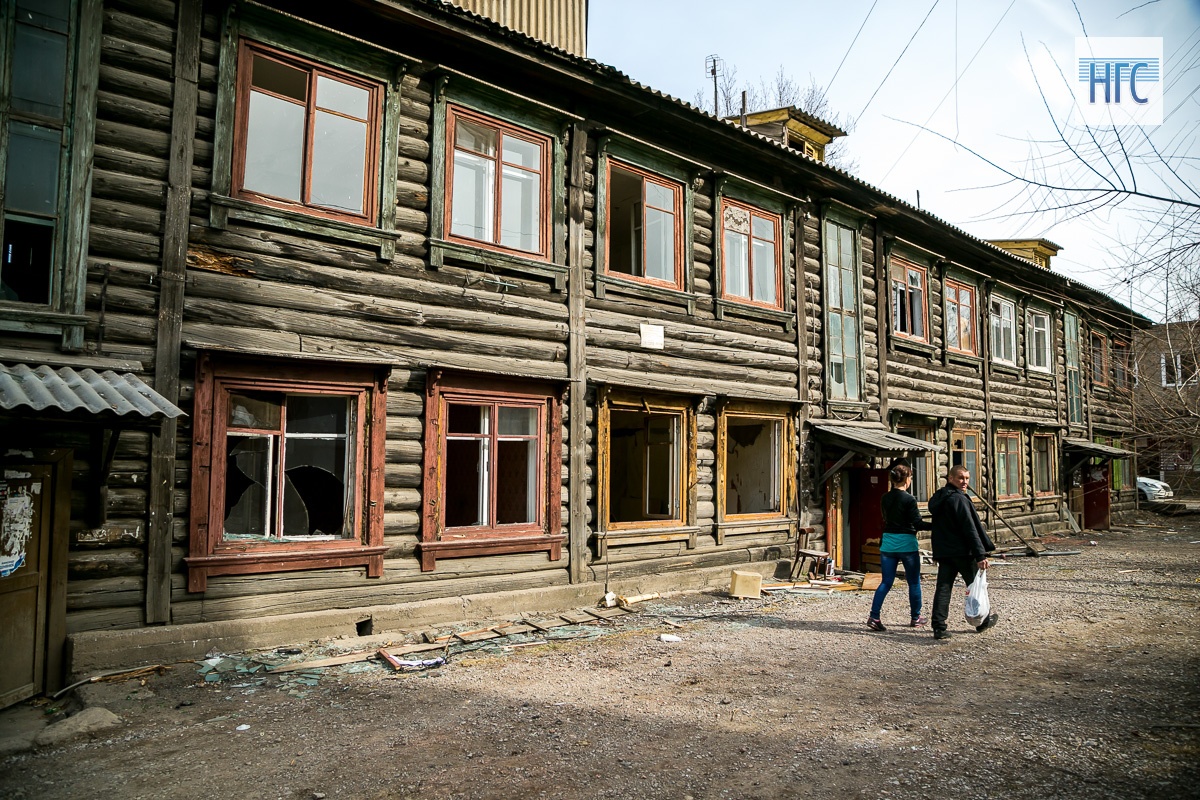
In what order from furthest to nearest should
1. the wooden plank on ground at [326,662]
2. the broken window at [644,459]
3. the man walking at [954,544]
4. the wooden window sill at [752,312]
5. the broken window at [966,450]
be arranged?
the broken window at [966,450] < the wooden window sill at [752,312] < the broken window at [644,459] < the man walking at [954,544] < the wooden plank on ground at [326,662]

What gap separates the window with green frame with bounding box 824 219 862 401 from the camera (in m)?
13.1

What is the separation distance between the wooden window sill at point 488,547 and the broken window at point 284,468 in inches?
20.3

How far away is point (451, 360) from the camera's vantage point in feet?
26.8

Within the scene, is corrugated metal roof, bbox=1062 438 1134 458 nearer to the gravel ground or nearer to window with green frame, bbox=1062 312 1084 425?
window with green frame, bbox=1062 312 1084 425

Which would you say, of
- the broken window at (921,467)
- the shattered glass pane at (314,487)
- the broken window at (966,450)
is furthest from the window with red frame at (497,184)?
the broken window at (966,450)

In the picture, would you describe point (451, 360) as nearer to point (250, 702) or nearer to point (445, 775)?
point (250, 702)

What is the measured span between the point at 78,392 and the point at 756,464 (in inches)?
374

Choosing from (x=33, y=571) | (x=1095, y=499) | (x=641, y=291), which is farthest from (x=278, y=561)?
(x=1095, y=499)

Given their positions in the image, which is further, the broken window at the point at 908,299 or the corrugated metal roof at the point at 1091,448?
the corrugated metal roof at the point at 1091,448

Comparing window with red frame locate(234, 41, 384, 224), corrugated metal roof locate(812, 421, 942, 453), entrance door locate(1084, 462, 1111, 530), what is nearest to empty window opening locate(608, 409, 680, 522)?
corrugated metal roof locate(812, 421, 942, 453)

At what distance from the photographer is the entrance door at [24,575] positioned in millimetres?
5371

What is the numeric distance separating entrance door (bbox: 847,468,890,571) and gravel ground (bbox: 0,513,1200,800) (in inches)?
180

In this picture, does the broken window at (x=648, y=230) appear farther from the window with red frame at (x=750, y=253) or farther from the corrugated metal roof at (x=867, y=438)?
the corrugated metal roof at (x=867, y=438)

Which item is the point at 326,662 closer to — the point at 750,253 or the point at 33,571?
the point at 33,571
